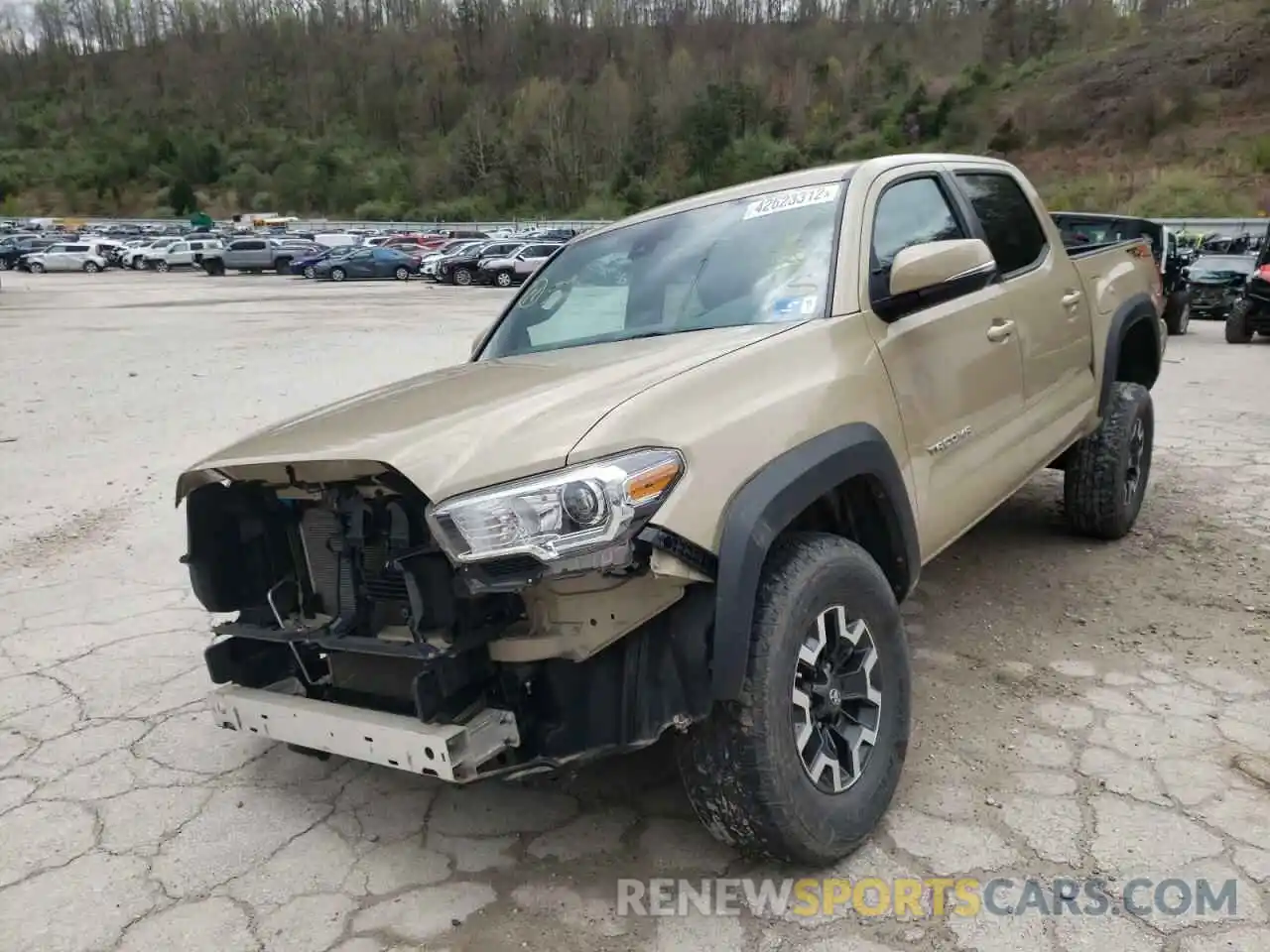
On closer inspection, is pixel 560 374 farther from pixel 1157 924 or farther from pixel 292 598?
pixel 1157 924

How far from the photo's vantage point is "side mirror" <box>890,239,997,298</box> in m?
2.84

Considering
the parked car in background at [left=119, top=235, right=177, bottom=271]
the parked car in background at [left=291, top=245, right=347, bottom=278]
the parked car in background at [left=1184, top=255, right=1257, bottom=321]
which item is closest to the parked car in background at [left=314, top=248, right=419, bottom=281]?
the parked car in background at [left=291, top=245, right=347, bottom=278]

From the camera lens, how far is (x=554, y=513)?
2094 millimetres

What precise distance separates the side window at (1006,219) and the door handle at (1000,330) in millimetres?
295

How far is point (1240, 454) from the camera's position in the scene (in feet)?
22.1

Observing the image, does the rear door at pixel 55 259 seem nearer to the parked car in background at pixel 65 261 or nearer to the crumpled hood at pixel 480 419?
the parked car in background at pixel 65 261

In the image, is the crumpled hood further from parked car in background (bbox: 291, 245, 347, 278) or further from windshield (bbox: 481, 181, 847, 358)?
parked car in background (bbox: 291, 245, 347, 278)

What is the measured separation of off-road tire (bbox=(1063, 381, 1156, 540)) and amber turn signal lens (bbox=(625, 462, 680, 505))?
328 cm

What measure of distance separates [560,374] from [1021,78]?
79363 mm

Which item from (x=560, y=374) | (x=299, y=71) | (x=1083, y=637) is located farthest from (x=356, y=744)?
(x=299, y=71)

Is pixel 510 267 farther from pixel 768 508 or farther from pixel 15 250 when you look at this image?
pixel 768 508

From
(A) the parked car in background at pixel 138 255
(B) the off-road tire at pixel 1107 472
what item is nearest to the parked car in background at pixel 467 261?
(A) the parked car in background at pixel 138 255

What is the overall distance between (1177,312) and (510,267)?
2278 cm

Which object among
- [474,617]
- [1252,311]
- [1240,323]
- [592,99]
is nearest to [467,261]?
[1240,323]
